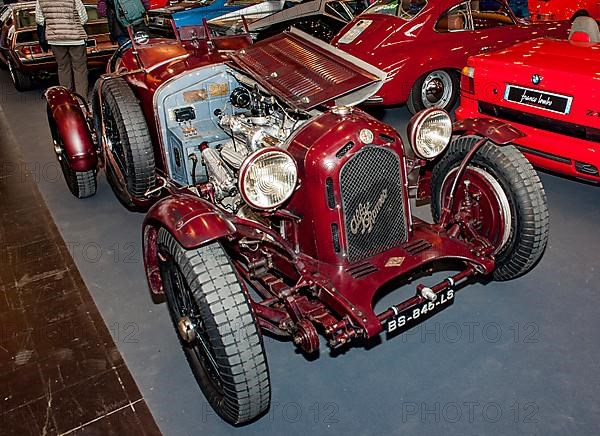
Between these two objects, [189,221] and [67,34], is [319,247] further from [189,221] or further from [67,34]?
[67,34]

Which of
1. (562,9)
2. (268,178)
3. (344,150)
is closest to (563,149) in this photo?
(344,150)

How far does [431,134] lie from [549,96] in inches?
68.0

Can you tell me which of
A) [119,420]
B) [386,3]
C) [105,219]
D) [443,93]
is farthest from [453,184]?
[386,3]

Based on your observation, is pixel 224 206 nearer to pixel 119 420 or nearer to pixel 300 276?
pixel 300 276

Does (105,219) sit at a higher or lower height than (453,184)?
lower

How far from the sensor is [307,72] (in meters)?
3.34

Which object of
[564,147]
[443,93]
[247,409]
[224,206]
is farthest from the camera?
[443,93]

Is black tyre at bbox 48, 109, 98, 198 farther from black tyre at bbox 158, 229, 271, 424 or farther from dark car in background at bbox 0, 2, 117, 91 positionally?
dark car in background at bbox 0, 2, 117, 91

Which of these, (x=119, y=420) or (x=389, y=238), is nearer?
(x=119, y=420)

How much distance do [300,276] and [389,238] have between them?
0.54 m

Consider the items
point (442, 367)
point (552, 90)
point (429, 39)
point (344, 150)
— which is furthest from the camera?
point (429, 39)

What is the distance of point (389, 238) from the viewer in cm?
290

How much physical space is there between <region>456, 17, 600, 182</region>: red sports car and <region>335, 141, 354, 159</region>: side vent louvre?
224 centimetres

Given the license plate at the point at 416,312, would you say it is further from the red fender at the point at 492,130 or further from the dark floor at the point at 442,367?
the red fender at the point at 492,130
